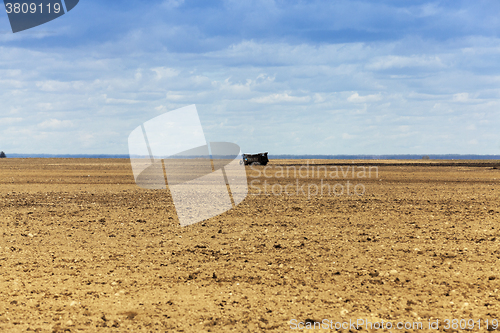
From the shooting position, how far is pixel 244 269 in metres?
7.73

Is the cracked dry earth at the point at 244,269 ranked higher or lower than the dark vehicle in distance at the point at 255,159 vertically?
lower

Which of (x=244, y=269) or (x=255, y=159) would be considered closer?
(x=244, y=269)

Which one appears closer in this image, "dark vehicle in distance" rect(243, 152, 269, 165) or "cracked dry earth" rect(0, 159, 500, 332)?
"cracked dry earth" rect(0, 159, 500, 332)

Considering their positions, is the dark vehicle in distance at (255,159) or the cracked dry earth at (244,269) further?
the dark vehicle in distance at (255,159)

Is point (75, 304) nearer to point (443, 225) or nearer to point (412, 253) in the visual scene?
point (412, 253)

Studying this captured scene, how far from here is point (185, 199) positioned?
17469 millimetres

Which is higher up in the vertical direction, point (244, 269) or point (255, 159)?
point (255, 159)

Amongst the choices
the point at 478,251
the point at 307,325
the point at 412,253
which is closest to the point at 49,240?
the point at 307,325

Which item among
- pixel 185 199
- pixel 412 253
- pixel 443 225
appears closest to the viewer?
pixel 412 253

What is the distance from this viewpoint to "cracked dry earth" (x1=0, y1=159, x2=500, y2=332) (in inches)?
225

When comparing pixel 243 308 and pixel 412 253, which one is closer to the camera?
pixel 243 308

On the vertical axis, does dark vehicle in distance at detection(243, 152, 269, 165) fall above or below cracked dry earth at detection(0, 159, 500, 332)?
above

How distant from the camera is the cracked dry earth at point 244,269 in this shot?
18.7 ft

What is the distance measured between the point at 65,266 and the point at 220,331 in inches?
169
